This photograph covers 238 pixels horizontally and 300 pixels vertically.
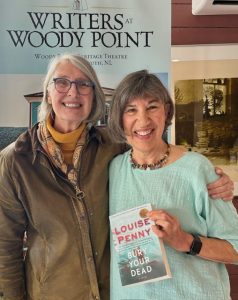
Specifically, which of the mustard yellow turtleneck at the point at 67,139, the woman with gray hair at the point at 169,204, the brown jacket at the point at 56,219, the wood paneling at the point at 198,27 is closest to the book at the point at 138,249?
the woman with gray hair at the point at 169,204

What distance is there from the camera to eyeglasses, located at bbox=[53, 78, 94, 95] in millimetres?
1189

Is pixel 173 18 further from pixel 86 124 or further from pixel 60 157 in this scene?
pixel 60 157

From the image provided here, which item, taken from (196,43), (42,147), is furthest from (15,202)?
(196,43)

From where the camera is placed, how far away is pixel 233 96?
1.87 metres

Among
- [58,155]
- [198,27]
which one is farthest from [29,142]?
[198,27]

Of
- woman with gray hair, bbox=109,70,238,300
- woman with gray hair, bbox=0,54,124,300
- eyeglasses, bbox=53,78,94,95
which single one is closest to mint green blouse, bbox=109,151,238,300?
woman with gray hair, bbox=109,70,238,300

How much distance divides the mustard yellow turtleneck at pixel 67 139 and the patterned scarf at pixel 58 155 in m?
0.02

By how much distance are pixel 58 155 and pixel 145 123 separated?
324 millimetres

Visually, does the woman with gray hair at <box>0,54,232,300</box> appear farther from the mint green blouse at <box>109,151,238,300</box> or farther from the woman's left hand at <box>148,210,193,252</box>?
the woman's left hand at <box>148,210,193,252</box>

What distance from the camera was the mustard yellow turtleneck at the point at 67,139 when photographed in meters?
1.20

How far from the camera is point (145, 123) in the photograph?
3.62 ft

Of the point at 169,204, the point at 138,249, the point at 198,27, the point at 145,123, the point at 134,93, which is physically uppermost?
the point at 198,27

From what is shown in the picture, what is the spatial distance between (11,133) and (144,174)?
2.74ft

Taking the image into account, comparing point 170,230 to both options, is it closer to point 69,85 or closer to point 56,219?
point 56,219
